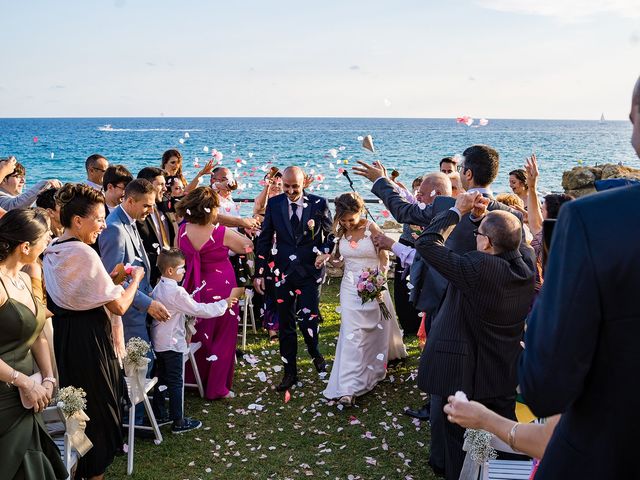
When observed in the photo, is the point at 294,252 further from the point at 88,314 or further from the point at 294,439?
the point at 88,314

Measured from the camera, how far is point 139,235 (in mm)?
6578

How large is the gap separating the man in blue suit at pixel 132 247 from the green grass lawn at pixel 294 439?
115 centimetres

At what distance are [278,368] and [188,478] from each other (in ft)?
8.75

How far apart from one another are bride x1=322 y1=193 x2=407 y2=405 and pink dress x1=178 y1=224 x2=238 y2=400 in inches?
46.3

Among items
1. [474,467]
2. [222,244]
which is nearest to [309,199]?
[222,244]

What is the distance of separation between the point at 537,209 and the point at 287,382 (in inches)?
130

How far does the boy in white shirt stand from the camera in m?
6.16

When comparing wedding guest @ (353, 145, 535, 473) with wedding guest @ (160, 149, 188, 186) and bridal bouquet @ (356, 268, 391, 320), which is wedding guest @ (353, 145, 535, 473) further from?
wedding guest @ (160, 149, 188, 186)

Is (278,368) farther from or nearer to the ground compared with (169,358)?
nearer to the ground

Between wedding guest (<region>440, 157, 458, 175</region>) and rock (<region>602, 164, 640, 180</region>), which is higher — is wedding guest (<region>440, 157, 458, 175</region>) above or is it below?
above

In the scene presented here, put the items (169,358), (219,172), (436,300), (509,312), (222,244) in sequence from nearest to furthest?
(509,312)
(436,300)
(169,358)
(222,244)
(219,172)

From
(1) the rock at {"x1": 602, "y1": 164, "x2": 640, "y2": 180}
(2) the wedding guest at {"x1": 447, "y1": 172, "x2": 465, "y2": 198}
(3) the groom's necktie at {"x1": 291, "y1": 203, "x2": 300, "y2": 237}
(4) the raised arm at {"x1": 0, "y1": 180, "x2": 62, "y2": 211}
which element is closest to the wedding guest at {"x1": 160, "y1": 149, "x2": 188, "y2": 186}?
(4) the raised arm at {"x1": 0, "y1": 180, "x2": 62, "y2": 211}

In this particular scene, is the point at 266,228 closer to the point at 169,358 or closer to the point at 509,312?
the point at 169,358

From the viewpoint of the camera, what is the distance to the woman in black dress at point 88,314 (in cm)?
460
